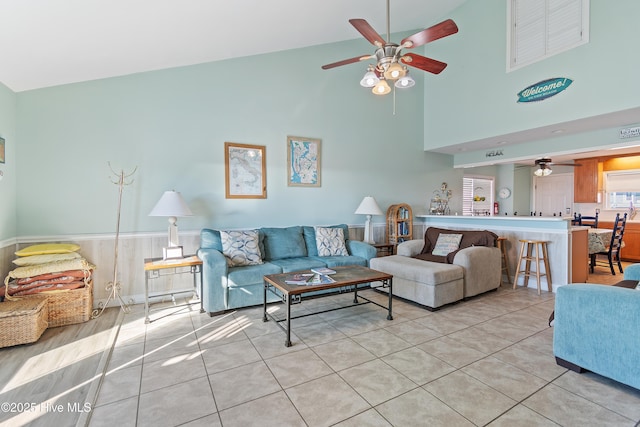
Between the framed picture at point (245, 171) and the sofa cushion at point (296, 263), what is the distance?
3.38ft

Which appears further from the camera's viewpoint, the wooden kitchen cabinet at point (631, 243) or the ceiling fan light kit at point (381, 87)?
the wooden kitchen cabinet at point (631, 243)

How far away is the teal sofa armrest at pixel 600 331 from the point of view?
1.89m

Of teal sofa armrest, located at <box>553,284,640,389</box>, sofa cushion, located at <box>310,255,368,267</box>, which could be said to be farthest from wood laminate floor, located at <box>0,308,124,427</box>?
teal sofa armrest, located at <box>553,284,640,389</box>

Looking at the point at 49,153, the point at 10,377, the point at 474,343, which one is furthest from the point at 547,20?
the point at 10,377

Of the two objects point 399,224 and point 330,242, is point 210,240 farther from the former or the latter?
point 399,224

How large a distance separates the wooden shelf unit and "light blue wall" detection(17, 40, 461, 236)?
0.65ft

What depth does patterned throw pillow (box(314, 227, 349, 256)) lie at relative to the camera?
169 inches

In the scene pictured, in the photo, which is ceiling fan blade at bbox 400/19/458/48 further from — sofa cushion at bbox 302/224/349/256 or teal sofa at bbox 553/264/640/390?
Answer: sofa cushion at bbox 302/224/349/256

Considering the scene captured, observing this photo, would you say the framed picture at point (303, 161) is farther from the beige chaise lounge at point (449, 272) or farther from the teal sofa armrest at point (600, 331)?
the teal sofa armrest at point (600, 331)

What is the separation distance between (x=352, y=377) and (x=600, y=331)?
67.1 inches

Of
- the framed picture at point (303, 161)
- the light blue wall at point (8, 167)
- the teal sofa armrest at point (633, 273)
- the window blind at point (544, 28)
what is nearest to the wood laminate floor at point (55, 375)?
the light blue wall at point (8, 167)

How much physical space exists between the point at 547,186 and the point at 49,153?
9856 millimetres

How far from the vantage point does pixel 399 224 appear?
218 inches

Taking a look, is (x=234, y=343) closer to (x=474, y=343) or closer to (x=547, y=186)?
(x=474, y=343)
